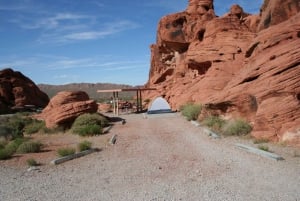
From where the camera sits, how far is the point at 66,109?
2138 centimetres

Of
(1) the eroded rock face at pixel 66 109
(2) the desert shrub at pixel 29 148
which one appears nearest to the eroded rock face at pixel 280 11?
(1) the eroded rock face at pixel 66 109

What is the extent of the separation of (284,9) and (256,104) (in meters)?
6.06

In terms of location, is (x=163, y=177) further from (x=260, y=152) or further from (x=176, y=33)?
(x=176, y=33)

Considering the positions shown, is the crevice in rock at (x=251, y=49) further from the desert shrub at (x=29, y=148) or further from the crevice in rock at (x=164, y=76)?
the crevice in rock at (x=164, y=76)

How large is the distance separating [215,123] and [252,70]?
3287mm

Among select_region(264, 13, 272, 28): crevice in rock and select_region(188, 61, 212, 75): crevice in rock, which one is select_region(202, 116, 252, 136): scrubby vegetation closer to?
select_region(264, 13, 272, 28): crevice in rock

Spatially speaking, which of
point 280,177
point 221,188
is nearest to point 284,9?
point 280,177

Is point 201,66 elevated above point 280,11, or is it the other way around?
point 280,11

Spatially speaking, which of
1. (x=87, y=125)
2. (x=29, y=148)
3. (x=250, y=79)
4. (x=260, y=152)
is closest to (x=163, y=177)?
(x=260, y=152)

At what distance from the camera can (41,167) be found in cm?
1039

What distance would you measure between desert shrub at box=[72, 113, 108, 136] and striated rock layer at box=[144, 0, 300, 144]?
622 centimetres

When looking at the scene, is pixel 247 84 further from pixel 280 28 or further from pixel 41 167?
pixel 41 167

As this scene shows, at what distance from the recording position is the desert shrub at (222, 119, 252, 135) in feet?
47.8

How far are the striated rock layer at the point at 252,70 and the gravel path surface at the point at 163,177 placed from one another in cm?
186
